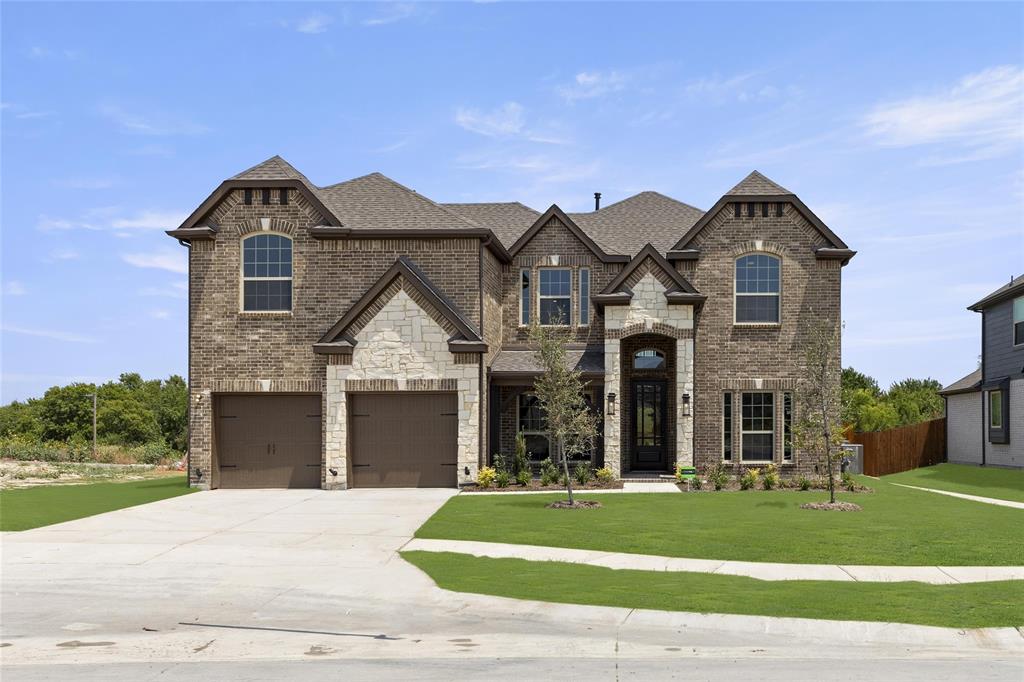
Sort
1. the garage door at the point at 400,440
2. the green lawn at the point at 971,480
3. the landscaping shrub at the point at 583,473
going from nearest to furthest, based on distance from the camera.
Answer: the landscaping shrub at the point at 583,473 < the garage door at the point at 400,440 < the green lawn at the point at 971,480

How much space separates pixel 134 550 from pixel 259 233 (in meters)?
12.8

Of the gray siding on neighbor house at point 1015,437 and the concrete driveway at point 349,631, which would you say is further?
the gray siding on neighbor house at point 1015,437

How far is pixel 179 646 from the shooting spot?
33.3 feet

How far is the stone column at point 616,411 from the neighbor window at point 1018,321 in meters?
17.1

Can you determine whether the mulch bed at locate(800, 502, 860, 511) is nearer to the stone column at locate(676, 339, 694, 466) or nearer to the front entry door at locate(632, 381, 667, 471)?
the stone column at locate(676, 339, 694, 466)

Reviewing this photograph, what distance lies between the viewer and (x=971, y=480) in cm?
3111

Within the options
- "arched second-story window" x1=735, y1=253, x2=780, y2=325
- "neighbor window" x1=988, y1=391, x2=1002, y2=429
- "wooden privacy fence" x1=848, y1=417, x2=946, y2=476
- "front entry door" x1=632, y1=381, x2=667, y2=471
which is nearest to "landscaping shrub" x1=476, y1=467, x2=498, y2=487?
"front entry door" x1=632, y1=381, x2=667, y2=471

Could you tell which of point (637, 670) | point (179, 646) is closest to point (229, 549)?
point (179, 646)

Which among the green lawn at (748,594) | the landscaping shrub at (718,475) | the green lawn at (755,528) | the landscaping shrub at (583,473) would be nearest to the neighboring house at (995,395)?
the landscaping shrub at (718,475)

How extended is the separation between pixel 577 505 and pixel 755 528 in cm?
473

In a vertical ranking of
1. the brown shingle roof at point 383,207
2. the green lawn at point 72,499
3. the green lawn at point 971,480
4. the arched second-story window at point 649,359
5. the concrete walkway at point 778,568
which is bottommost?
the green lawn at point 971,480

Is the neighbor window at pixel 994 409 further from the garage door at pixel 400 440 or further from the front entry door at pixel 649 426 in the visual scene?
the garage door at pixel 400 440

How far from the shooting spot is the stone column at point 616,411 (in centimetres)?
2716

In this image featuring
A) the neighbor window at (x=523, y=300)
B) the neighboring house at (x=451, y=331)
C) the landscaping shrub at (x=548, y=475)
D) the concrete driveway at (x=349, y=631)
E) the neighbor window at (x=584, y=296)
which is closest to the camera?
the concrete driveway at (x=349, y=631)
